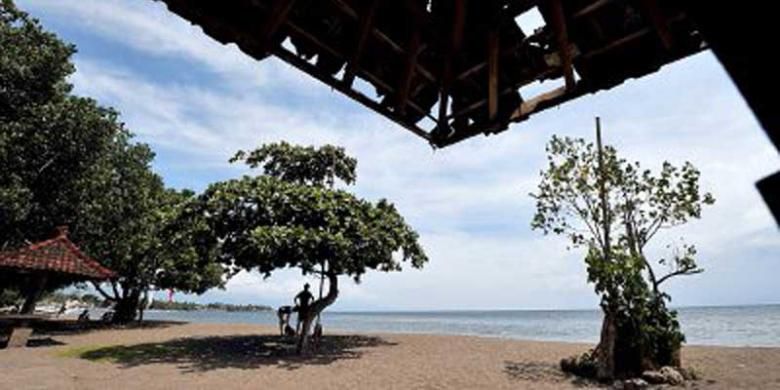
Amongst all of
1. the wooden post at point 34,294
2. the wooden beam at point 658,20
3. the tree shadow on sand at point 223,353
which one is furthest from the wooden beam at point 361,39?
the wooden post at point 34,294

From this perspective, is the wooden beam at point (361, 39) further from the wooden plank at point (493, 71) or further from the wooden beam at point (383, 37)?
the wooden plank at point (493, 71)

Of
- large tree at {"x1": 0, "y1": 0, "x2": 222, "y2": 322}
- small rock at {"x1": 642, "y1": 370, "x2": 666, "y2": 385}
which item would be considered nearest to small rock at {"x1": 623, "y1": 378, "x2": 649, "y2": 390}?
small rock at {"x1": 642, "y1": 370, "x2": 666, "y2": 385}

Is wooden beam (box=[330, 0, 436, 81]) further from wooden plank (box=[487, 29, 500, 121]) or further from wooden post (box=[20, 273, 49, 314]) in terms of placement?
wooden post (box=[20, 273, 49, 314])

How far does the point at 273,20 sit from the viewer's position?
15.0ft

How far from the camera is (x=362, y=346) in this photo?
24969 millimetres

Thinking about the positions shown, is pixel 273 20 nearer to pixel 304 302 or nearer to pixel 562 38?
pixel 562 38

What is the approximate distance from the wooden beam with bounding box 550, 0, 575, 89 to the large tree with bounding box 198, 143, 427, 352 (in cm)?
1565

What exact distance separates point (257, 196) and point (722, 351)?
72.6 ft

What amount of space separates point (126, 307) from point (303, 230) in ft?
94.9

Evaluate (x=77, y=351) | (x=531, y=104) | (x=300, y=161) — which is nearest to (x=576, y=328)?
(x=300, y=161)

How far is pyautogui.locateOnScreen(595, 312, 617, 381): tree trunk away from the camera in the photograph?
51.6ft

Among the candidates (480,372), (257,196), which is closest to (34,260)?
(257,196)

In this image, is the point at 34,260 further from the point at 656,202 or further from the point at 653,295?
the point at 656,202

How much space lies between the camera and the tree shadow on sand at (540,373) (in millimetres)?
15672
